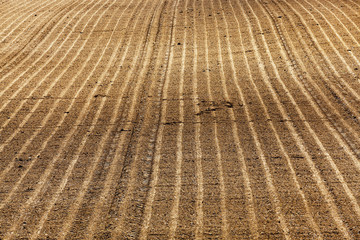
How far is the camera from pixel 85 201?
471cm

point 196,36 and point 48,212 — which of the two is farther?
point 196,36

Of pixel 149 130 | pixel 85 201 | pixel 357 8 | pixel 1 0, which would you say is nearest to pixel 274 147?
pixel 149 130

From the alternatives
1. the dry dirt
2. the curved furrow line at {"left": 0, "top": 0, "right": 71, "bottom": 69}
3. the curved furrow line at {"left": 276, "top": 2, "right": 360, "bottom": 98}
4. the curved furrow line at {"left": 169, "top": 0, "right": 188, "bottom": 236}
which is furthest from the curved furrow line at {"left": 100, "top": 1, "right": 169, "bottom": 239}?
the curved furrow line at {"left": 276, "top": 2, "right": 360, "bottom": 98}

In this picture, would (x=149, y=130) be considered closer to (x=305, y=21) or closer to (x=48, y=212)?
(x=48, y=212)

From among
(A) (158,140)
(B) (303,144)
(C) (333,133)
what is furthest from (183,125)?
(C) (333,133)

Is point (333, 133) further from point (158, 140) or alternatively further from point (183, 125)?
point (158, 140)

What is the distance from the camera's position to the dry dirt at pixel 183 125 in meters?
4.39

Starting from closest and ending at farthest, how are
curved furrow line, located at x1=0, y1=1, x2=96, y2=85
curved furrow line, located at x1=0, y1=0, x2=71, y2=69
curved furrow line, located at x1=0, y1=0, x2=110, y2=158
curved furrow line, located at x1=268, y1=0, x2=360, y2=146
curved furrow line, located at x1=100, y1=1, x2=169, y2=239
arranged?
1. curved furrow line, located at x1=100, y1=1, x2=169, y2=239
2. curved furrow line, located at x1=268, y1=0, x2=360, y2=146
3. curved furrow line, located at x1=0, y1=0, x2=110, y2=158
4. curved furrow line, located at x1=0, y1=1, x2=96, y2=85
5. curved furrow line, located at x1=0, y1=0, x2=71, y2=69

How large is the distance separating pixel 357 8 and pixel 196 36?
218 inches

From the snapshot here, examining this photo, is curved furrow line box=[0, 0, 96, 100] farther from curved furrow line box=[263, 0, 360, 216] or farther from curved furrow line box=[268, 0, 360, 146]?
curved furrow line box=[268, 0, 360, 146]

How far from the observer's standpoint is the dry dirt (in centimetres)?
439

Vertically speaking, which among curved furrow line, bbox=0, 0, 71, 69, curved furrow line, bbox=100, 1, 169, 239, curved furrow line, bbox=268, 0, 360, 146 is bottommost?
curved furrow line, bbox=268, 0, 360, 146

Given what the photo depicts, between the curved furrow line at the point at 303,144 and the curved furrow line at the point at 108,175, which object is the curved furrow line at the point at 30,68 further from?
the curved furrow line at the point at 303,144

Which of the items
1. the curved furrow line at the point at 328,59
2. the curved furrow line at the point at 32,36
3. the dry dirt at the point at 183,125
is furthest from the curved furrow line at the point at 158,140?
the curved furrow line at the point at 32,36
